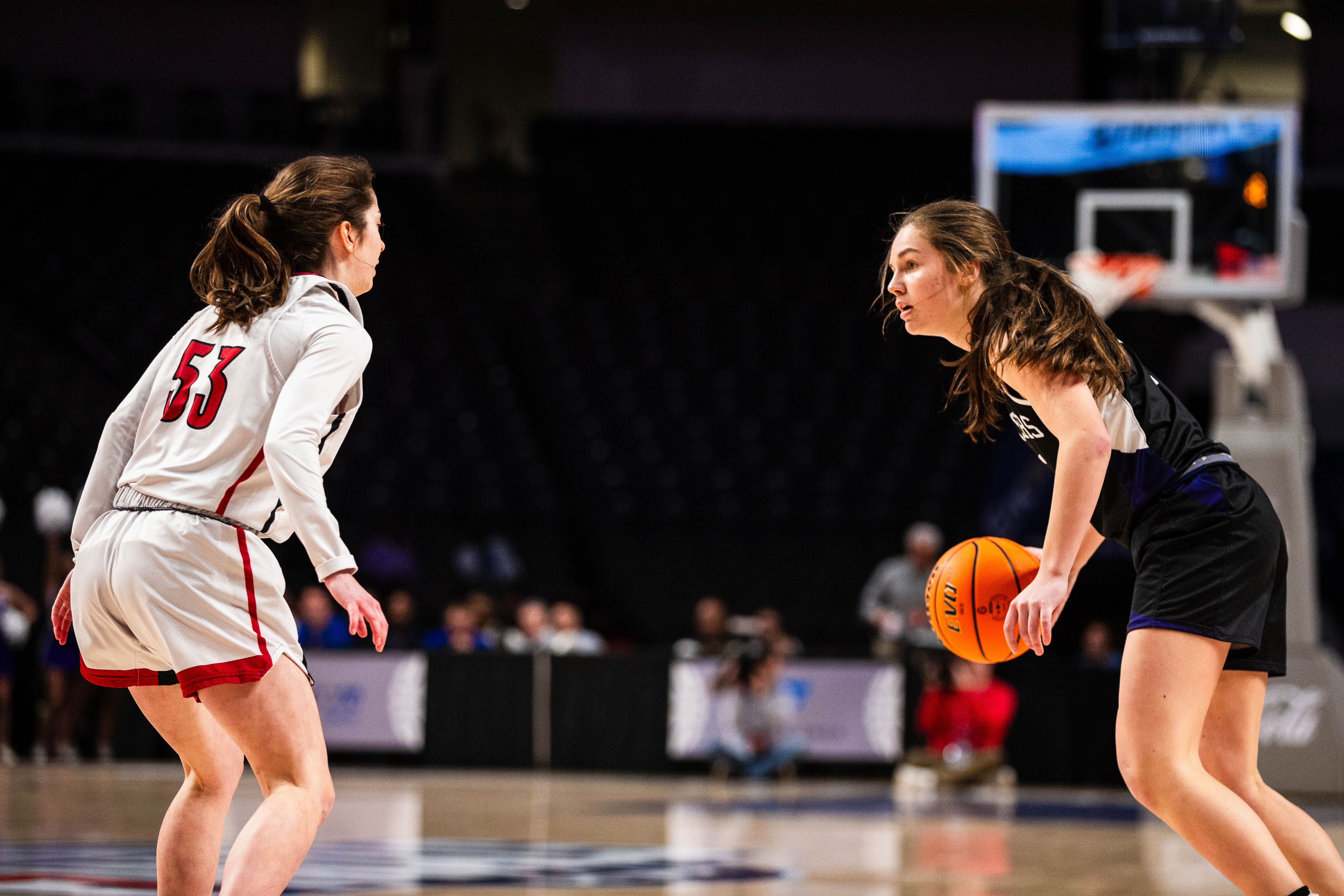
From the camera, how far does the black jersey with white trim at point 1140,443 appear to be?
3408 mm

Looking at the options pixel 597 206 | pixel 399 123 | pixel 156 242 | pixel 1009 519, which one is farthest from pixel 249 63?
pixel 1009 519

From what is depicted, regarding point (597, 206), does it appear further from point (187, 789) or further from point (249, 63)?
point (187, 789)

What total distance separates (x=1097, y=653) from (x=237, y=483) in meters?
10.5

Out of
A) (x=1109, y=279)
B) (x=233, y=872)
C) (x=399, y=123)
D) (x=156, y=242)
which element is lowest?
(x=233, y=872)

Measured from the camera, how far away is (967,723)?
1141cm

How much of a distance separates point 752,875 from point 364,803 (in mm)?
3771

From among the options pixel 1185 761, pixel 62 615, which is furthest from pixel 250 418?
pixel 1185 761

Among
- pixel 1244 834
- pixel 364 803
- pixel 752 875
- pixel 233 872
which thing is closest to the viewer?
pixel 233 872

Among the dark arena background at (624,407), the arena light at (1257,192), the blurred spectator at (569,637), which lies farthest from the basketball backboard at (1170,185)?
the blurred spectator at (569,637)

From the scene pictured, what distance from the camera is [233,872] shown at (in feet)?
9.36

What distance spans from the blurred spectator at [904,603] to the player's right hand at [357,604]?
935 cm

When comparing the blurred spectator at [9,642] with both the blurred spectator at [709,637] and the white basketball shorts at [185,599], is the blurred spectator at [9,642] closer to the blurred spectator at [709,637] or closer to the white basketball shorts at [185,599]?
the blurred spectator at [709,637]

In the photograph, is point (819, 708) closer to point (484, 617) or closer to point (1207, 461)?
point (484, 617)

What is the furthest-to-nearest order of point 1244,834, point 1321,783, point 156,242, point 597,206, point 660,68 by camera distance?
point 660,68
point 597,206
point 156,242
point 1321,783
point 1244,834
